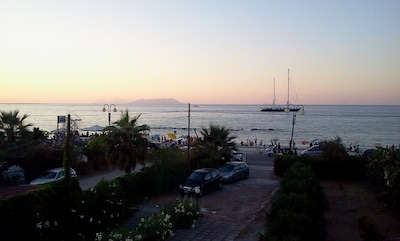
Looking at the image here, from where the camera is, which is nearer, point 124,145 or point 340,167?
point 124,145

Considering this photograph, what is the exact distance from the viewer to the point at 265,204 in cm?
1641

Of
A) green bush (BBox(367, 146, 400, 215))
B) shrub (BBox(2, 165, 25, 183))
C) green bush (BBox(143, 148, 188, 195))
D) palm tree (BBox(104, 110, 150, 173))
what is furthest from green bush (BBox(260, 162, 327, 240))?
shrub (BBox(2, 165, 25, 183))

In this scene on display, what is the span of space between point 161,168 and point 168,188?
132cm

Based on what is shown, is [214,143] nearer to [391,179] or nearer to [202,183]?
[202,183]

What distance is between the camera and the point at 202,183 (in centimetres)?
1830

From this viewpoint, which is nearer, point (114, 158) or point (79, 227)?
point (79, 227)

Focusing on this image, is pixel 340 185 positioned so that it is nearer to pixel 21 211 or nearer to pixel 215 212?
pixel 215 212

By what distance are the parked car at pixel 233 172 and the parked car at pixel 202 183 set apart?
1930mm

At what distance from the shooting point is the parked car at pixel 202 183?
18000 mm

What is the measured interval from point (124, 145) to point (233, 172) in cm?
697

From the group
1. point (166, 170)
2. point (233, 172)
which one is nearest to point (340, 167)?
point (233, 172)

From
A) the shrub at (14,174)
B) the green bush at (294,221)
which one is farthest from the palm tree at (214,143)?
the green bush at (294,221)

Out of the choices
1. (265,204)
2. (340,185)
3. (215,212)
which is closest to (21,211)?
(215,212)

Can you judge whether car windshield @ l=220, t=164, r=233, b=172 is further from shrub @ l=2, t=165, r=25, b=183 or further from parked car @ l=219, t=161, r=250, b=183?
shrub @ l=2, t=165, r=25, b=183
